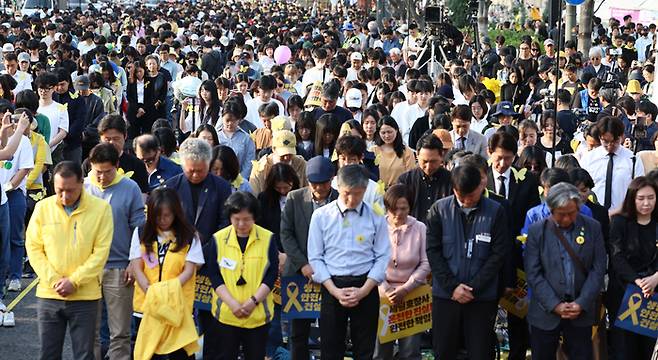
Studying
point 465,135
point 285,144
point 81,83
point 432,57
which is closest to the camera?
point 285,144

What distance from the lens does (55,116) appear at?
12820 millimetres

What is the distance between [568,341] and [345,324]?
4.73 feet

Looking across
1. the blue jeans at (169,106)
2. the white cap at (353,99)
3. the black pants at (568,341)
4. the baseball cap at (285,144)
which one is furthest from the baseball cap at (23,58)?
the black pants at (568,341)

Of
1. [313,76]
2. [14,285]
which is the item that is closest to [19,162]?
[14,285]

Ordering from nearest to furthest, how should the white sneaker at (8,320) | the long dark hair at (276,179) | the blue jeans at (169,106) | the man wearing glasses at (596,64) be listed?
the long dark hair at (276,179) < the white sneaker at (8,320) < the blue jeans at (169,106) < the man wearing glasses at (596,64)

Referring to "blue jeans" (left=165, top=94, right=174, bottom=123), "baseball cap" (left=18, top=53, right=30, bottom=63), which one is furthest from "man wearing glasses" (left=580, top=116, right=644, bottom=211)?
"baseball cap" (left=18, top=53, right=30, bottom=63)

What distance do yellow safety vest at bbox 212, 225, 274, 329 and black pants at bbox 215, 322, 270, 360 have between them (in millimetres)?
53

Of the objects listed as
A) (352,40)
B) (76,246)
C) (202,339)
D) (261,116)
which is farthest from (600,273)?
(352,40)

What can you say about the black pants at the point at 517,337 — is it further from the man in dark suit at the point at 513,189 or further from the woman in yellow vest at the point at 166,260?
the woman in yellow vest at the point at 166,260

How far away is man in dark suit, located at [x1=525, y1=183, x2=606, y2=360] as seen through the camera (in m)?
7.65

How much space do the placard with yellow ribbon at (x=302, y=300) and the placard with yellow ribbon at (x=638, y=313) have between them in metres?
2.04

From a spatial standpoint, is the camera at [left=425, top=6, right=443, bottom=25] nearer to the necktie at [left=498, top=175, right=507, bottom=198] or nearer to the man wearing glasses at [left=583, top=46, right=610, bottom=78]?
the man wearing glasses at [left=583, top=46, right=610, bottom=78]

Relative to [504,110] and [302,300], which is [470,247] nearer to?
[302,300]

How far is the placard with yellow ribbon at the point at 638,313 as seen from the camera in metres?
8.02
